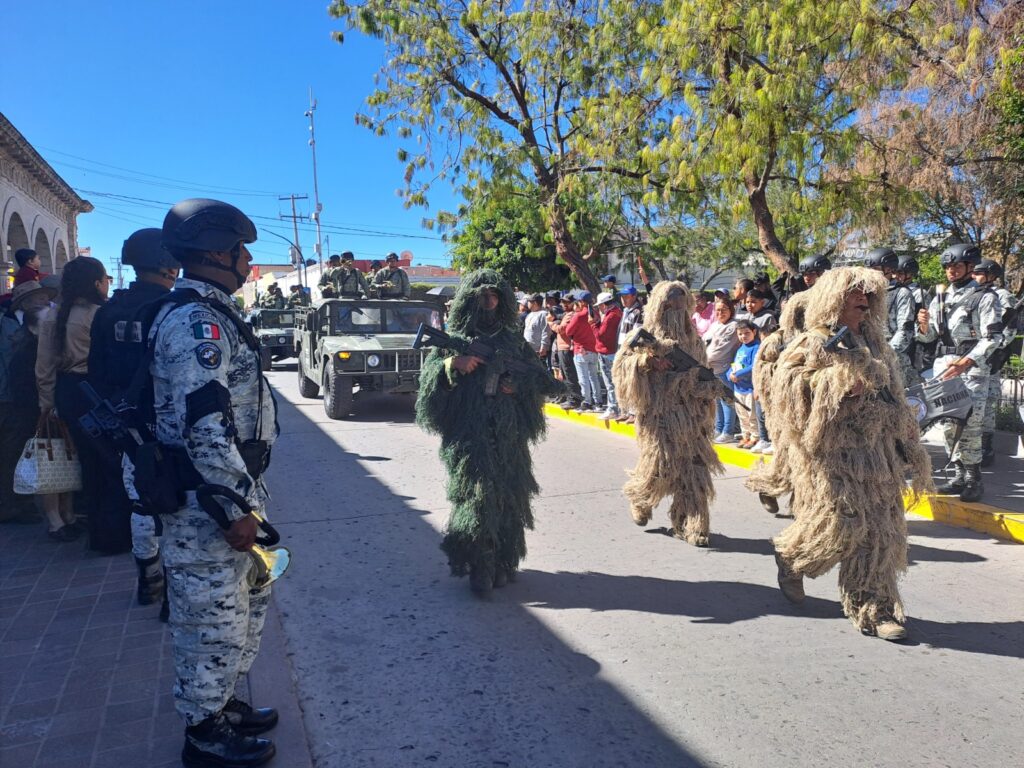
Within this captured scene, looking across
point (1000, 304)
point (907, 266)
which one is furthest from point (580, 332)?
point (1000, 304)

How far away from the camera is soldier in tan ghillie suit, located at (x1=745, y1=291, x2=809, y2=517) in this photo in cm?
408

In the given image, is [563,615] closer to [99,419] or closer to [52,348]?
[99,419]

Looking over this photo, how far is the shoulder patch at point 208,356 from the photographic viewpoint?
2.28m

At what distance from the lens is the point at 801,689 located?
3043mm

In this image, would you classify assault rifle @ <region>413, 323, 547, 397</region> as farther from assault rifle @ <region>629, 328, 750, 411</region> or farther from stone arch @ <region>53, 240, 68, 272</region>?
stone arch @ <region>53, 240, 68, 272</region>

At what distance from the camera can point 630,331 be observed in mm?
5746

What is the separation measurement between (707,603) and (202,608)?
8.59ft

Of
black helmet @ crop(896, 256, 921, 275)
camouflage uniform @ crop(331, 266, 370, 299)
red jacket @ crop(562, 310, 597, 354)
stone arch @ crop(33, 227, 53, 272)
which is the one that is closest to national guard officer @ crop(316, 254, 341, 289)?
camouflage uniform @ crop(331, 266, 370, 299)

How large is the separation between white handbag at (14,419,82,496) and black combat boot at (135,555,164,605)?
1.24 metres

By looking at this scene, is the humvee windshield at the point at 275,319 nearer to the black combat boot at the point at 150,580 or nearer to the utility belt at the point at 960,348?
the black combat boot at the point at 150,580

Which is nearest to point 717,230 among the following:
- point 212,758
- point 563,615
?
point 563,615

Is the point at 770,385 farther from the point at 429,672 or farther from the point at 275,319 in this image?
the point at 275,319

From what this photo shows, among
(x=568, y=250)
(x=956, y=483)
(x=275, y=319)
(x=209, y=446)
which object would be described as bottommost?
(x=956, y=483)

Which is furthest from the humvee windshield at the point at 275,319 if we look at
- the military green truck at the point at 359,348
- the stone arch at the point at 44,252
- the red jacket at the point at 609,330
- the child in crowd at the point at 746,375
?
the child in crowd at the point at 746,375
